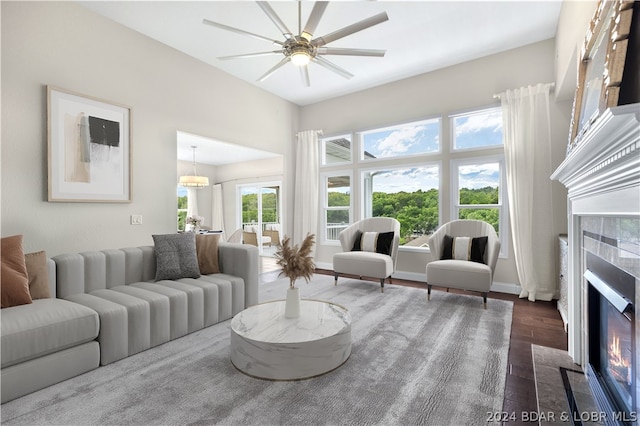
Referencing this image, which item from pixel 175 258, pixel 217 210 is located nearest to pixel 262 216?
pixel 217 210

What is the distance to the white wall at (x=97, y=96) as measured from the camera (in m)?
2.74

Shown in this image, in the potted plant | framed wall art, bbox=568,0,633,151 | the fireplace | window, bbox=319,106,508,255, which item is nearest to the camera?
the fireplace

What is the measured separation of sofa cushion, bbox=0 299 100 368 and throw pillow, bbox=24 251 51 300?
0.53 feet

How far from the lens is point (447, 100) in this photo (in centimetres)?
460

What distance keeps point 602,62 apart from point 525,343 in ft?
7.00

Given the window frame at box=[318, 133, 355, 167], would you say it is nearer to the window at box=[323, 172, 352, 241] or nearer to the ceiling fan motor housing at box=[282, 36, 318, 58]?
the window at box=[323, 172, 352, 241]

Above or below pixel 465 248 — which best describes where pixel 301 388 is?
below

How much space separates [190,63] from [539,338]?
16.9 ft

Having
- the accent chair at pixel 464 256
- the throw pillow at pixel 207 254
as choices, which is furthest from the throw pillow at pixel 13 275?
the accent chair at pixel 464 256

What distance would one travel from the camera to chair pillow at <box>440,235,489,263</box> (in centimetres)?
370

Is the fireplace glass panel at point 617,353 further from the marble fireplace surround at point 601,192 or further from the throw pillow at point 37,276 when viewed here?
the throw pillow at point 37,276

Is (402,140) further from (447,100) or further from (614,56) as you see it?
(614,56)

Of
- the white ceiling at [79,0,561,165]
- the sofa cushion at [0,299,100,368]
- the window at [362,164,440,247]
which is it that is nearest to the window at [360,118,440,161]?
the window at [362,164,440,247]

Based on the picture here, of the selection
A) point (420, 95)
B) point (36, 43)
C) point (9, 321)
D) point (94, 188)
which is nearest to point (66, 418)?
point (9, 321)
